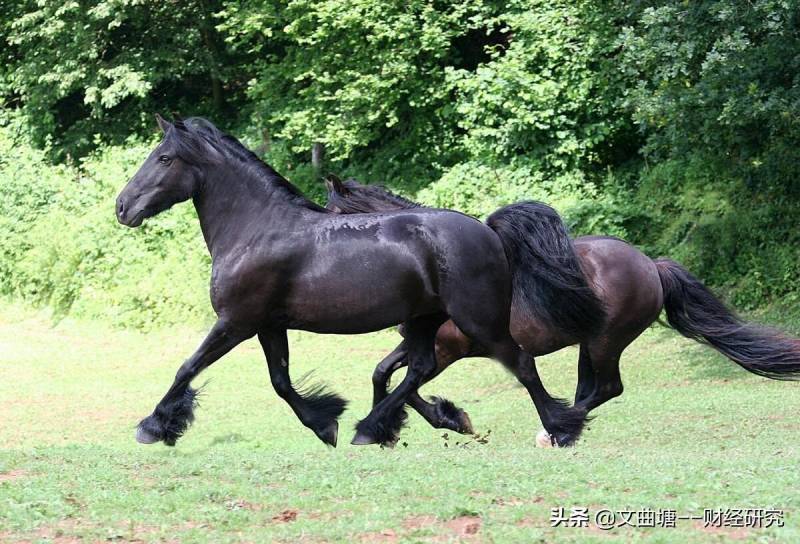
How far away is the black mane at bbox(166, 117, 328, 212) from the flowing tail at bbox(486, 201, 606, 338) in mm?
1400

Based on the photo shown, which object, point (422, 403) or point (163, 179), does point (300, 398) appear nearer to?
point (422, 403)

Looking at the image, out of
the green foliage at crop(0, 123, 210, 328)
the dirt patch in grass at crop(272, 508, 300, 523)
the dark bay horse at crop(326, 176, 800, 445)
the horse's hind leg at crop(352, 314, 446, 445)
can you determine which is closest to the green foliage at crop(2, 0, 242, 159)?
the green foliage at crop(0, 123, 210, 328)

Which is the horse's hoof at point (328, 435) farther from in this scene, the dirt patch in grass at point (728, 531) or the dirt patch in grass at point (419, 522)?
the dirt patch in grass at point (728, 531)

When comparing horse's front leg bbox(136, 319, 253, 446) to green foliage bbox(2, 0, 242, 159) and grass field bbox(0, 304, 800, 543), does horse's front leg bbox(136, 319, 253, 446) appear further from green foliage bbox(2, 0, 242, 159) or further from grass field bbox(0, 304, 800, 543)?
green foliage bbox(2, 0, 242, 159)

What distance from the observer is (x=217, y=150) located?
28.8ft

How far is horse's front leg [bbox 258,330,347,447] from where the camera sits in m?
8.70

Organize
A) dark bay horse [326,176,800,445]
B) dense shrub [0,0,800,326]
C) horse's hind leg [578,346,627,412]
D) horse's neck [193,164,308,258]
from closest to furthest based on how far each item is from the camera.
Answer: horse's neck [193,164,308,258] → dark bay horse [326,176,800,445] → horse's hind leg [578,346,627,412] → dense shrub [0,0,800,326]

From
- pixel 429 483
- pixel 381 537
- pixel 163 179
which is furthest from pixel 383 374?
pixel 381 537

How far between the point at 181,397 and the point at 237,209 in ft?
4.63

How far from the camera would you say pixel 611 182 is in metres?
20.9

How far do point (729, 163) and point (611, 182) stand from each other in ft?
8.33

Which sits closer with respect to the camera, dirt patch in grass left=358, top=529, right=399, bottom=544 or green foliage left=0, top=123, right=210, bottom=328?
dirt patch in grass left=358, top=529, right=399, bottom=544

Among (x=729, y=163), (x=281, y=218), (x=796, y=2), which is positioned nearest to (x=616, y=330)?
(x=281, y=218)

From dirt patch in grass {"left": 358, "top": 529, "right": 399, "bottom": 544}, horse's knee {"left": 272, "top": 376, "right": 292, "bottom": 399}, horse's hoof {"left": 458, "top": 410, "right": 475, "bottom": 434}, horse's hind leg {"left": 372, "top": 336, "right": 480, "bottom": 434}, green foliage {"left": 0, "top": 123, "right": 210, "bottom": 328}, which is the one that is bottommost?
green foliage {"left": 0, "top": 123, "right": 210, "bottom": 328}
